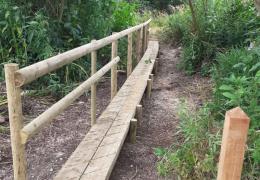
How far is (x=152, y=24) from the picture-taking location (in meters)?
16.1

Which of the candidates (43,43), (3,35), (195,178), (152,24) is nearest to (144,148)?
(195,178)

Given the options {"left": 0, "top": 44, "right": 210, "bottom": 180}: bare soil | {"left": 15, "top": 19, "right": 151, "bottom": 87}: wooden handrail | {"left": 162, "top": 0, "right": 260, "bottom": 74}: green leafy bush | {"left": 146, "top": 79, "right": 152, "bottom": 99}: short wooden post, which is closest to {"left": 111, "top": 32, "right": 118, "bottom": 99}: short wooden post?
{"left": 0, "top": 44, "right": 210, "bottom": 180}: bare soil

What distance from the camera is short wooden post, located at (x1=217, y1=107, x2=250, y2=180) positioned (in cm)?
146

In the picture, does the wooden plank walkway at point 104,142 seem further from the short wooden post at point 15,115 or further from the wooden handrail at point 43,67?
the wooden handrail at point 43,67

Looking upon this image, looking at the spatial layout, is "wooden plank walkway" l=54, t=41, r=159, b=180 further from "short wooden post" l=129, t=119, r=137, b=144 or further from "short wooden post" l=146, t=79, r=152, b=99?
"short wooden post" l=146, t=79, r=152, b=99

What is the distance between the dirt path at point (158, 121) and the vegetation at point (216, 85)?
22 centimetres

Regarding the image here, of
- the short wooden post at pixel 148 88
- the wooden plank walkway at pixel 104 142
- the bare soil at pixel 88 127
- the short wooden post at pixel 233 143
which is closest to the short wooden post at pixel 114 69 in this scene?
the wooden plank walkway at pixel 104 142

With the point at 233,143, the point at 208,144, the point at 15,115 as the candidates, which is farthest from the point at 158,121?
the point at 233,143

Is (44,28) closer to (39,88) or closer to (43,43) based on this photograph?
(43,43)

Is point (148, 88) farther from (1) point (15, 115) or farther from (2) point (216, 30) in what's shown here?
(1) point (15, 115)

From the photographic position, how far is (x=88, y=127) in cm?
420

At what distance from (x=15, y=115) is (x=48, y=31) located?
3542 mm

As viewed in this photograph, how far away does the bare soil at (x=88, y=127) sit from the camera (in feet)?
10.9

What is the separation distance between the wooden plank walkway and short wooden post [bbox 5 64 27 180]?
64 centimetres
